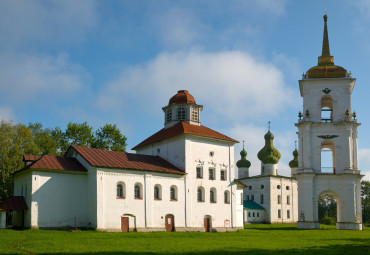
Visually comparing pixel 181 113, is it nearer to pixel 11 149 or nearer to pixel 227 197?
pixel 227 197

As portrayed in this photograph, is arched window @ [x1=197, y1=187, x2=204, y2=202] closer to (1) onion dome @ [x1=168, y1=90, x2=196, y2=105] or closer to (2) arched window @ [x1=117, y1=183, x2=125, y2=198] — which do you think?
(2) arched window @ [x1=117, y1=183, x2=125, y2=198]

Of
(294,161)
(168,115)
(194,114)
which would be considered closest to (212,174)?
(194,114)

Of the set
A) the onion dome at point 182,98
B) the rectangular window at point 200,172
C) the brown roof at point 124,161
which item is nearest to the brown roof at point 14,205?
the brown roof at point 124,161

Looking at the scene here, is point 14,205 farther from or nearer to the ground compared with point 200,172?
nearer to the ground

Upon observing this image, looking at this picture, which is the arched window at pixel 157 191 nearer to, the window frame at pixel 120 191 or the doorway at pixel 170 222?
the doorway at pixel 170 222

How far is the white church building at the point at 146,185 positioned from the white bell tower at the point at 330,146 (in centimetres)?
766

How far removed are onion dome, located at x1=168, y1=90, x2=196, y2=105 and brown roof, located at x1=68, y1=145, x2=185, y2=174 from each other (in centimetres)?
760

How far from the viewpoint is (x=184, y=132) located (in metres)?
41.6

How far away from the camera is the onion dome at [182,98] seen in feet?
156

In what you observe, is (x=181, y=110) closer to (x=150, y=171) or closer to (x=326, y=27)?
(x=150, y=171)

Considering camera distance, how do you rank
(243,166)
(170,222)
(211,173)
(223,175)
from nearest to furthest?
1. (170,222)
2. (211,173)
3. (223,175)
4. (243,166)

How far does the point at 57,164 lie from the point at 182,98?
53.8 ft

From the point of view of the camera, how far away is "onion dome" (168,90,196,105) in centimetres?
4753

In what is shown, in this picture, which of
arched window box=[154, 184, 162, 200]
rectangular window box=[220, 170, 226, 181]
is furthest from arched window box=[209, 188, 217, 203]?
arched window box=[154, 184, 162, 200]
